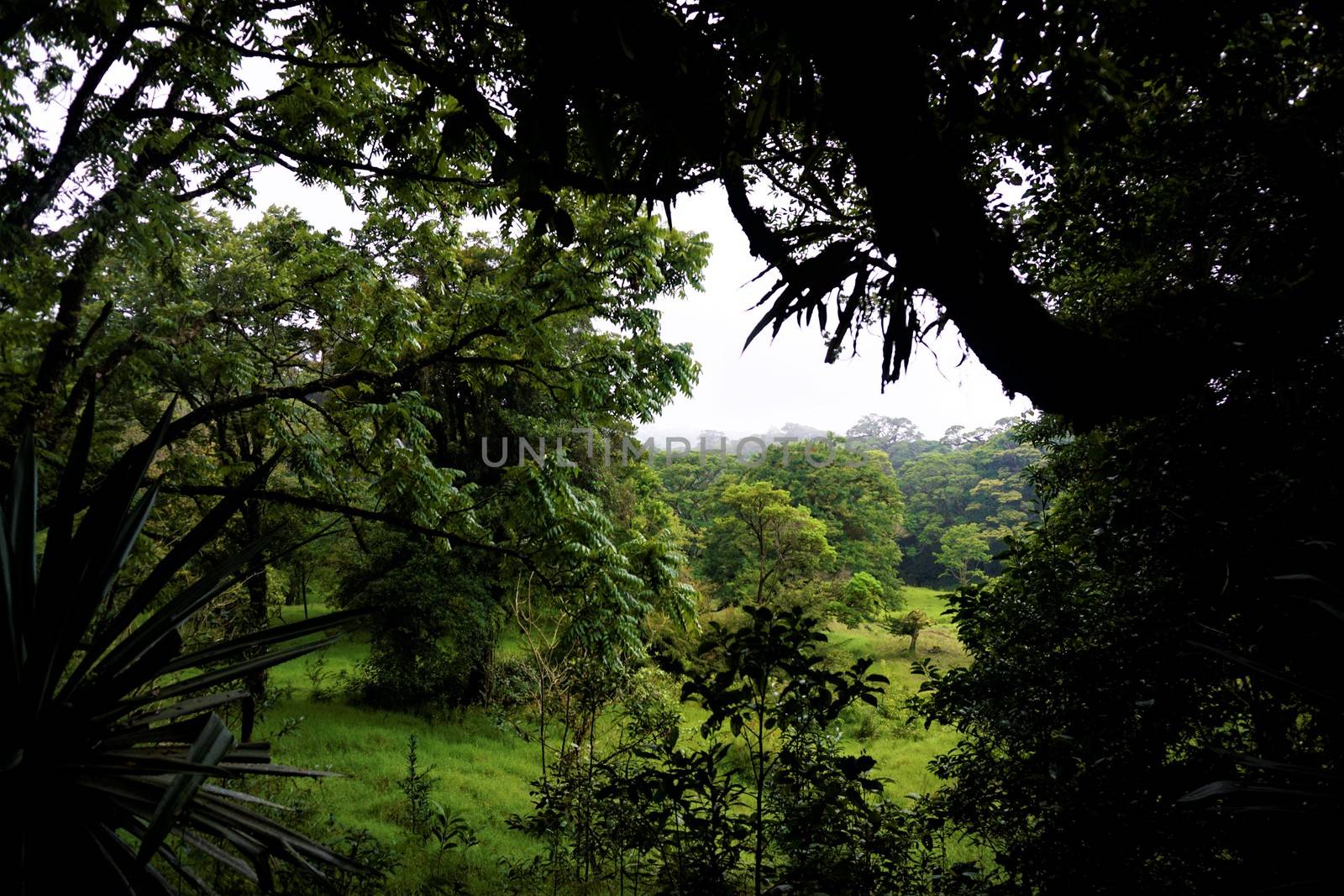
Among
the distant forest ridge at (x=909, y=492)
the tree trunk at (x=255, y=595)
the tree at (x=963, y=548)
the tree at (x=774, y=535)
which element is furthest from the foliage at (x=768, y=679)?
the tree at (x=963, y=548)

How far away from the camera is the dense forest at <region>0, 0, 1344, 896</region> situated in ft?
4.33

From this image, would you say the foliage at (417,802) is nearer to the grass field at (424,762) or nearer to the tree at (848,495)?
the grass field at (424,762)

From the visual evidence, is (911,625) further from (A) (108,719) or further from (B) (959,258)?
(A) (108,719)

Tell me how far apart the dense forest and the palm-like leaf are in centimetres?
1

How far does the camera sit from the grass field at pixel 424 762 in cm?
565

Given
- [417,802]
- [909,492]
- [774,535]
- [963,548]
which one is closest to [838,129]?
[417,802]

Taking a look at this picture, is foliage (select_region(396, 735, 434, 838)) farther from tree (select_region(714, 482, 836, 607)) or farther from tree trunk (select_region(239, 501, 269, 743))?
tree (select_region(714, 482, 836, 607))

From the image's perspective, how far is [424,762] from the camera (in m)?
8.38

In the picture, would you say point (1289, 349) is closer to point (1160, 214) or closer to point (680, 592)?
point (1160, 214)

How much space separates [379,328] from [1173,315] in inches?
189

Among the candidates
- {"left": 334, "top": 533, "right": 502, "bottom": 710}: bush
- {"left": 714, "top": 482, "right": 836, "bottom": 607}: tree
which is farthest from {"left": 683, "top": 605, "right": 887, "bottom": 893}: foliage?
{"left": 714, "top": 482, "right": 836, "bottom": 607}: tree

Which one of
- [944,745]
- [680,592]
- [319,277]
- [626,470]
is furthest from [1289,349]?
[944,745]

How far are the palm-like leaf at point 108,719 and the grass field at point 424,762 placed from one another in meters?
4.42

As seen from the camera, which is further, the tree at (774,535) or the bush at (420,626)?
the tree at (774,535)
